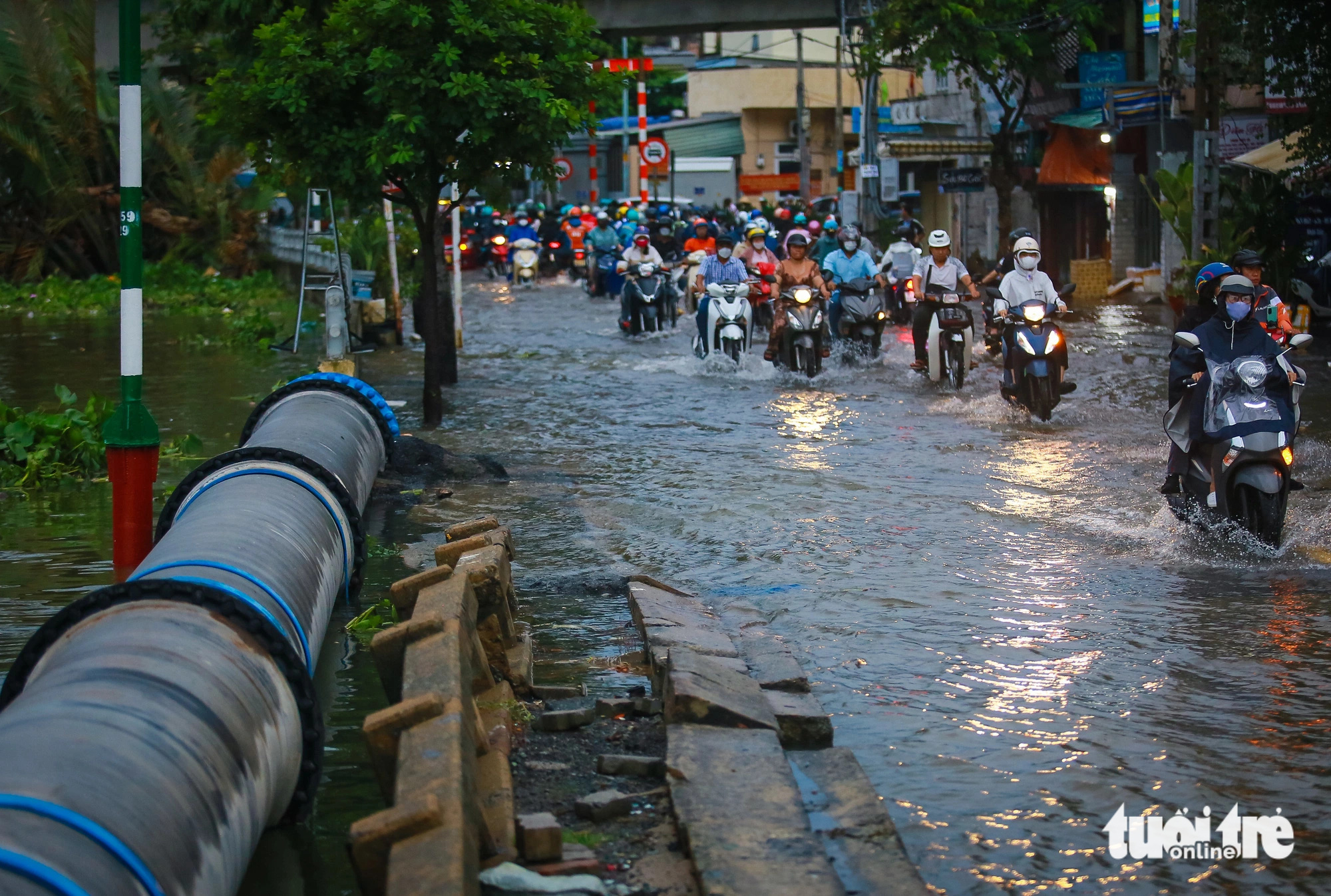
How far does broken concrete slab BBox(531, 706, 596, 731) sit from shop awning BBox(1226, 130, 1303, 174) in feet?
57.9

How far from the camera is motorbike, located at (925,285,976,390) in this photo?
15508 mm

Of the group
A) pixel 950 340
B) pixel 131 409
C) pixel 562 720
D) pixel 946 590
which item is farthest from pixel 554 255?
pixel 562 720

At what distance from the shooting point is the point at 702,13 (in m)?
31.2

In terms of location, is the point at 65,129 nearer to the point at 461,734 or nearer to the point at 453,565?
the point at 453,565

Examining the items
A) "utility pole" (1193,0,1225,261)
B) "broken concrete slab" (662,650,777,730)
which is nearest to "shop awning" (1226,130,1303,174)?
"utility pole" (1193,0,1225,261)

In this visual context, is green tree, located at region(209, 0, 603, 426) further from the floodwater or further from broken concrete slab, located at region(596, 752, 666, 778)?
broken concrete slab, located at region(596, 752, 666, 778)

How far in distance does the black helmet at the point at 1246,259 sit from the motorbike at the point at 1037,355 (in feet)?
12.4

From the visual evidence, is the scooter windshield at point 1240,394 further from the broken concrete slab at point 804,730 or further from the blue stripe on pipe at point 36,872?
the blue stripe on pipe at point 36,872

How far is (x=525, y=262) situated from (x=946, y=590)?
2906 centimetres

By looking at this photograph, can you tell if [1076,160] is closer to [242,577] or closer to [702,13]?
[702,13]

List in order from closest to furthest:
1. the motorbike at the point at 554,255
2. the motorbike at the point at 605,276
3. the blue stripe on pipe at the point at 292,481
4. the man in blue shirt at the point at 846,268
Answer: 1. the blue stripe on pipe at the point at 292,481
2. the man in blue shirt at the point at 846,268
3. the motorbike at the point at 605,276
4. the motorbike at the point at 554,255

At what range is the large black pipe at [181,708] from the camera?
3137mm

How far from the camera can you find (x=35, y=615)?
6805mm

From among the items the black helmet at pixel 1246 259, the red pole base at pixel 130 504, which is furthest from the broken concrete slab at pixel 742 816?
the black helmet at pixel 1246 259
